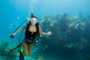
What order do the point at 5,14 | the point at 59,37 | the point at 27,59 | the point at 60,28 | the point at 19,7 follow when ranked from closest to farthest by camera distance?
the point at 27,59 → the point at 59,37 → the point at 60,28 → the point at 19,7 → the point at 5,14

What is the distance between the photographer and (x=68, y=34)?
13492 mm

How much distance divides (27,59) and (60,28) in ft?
18.0

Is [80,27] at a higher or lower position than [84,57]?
higher

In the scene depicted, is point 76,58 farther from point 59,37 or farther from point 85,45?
point 59,37

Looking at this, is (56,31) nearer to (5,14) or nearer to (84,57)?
(84,57)

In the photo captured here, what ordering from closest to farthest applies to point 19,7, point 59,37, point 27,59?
1. point 27,59
2. point 59,37
3. point 19,7

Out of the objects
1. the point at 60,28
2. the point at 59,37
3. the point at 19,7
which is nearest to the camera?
the point at 59,37

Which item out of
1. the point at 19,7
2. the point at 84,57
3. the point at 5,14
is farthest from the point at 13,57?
the point at 5,14

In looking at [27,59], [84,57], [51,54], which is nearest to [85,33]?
[84,57]

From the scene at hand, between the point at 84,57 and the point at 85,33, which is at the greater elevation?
the point at 85,33

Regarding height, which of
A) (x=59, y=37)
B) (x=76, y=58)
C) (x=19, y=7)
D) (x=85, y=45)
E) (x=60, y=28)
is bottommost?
(x=76, y=58)

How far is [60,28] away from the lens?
14.1m

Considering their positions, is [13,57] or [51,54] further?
[51,54]

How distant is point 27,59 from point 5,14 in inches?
7128
